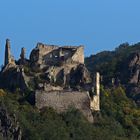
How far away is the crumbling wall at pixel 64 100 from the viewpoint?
500ft

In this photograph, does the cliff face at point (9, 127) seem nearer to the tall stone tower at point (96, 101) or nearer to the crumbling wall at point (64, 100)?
the crumbling wall at point (64, 100)

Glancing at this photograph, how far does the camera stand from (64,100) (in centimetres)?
15300

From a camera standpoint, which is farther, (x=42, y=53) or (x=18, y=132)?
(x=42, y=53)

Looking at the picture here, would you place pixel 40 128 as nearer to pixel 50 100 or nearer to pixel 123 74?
pixel 50 100

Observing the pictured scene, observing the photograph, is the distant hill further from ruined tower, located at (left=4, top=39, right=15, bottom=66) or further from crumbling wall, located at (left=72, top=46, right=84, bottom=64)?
ruined tower, located at (left=4, top=39, right=15, bottom=66)

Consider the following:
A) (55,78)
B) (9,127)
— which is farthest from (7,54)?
(9,127)

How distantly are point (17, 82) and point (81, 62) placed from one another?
5925mm

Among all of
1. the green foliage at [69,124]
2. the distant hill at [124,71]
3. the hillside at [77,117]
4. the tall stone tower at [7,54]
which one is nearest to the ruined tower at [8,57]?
the tall stone tower at [7,54]

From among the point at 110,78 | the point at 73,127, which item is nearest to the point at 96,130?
the point at 73,127

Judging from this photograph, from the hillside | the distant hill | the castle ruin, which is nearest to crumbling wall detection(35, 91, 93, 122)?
the castle ruin

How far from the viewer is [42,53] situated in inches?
6225

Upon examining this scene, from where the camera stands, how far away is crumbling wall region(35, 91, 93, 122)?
152375 millimetres

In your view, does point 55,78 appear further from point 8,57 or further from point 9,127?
point 9,127

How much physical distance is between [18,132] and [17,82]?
8.10m
